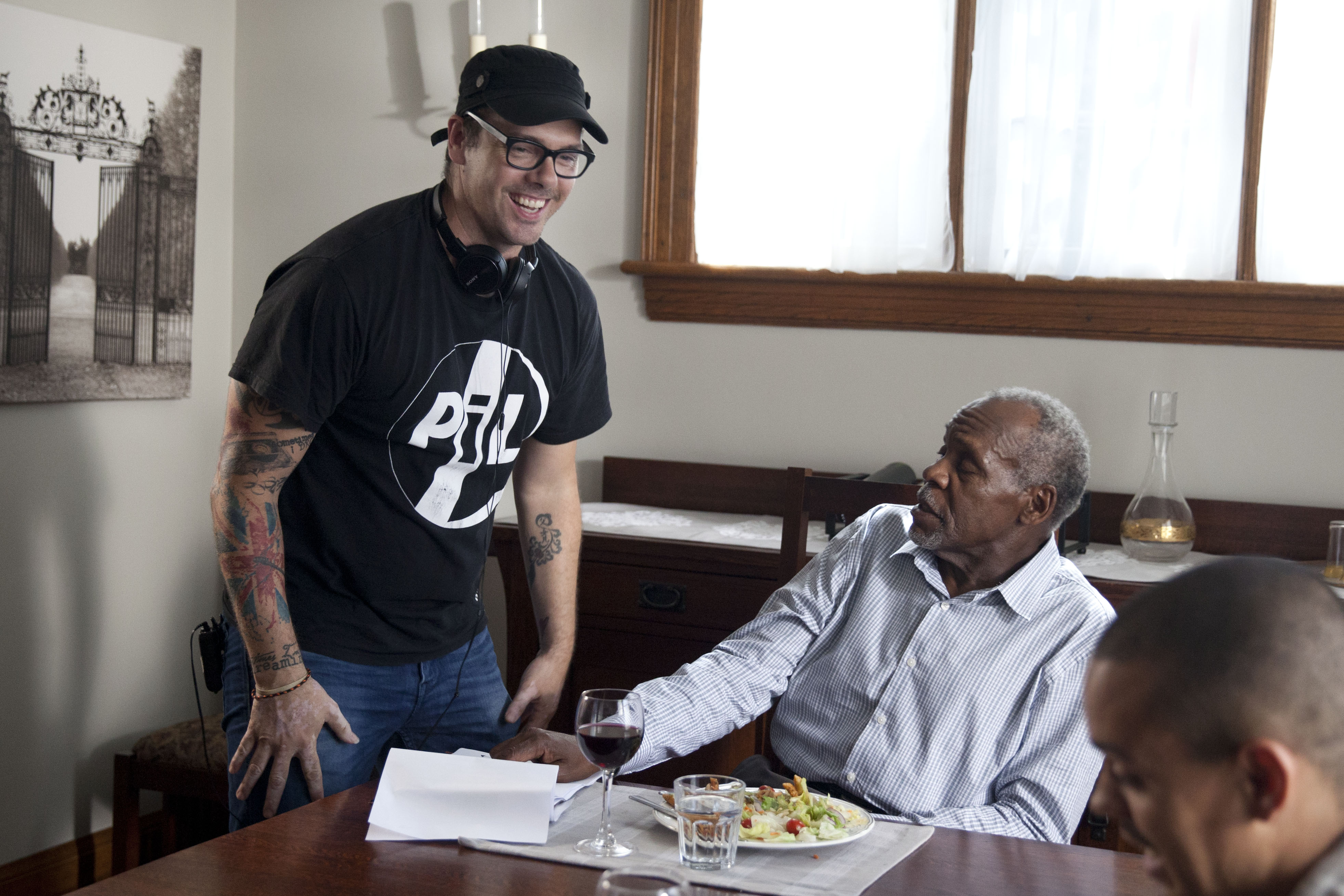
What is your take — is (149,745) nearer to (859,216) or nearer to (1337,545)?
(859,216)

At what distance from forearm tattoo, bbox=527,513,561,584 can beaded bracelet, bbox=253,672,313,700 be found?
0.49 m

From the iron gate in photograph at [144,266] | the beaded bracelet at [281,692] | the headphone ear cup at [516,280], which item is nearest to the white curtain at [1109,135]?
the headphone ear cup at [516,280]

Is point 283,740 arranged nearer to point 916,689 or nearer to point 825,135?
point 916,689

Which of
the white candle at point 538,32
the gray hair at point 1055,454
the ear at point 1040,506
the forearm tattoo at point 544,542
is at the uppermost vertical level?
the white candle at point 538,32

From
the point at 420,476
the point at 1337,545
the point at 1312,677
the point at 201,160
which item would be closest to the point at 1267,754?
the point at 1312,677

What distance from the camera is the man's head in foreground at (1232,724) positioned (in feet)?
2.11

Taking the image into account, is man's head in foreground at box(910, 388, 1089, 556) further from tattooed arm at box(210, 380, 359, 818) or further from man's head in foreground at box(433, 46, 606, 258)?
tattooed arm at box(210, 380, 359, 818)

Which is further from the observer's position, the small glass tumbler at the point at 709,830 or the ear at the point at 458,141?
the ear at the point at 458,141

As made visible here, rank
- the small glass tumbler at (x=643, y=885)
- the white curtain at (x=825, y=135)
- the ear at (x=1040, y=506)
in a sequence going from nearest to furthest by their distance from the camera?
the small glass tumbler at (x=643, y=885) → the ear at (x=1040, y=506) → the white curtain at (x=825, y=135)

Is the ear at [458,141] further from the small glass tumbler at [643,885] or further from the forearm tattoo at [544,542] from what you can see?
the small glass tumbler at [643,885]

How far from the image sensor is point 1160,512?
2480 mm

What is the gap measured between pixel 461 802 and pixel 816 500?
92 cm

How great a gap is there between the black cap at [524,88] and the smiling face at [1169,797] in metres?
1.17

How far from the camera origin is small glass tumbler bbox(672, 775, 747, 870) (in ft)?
3.78
